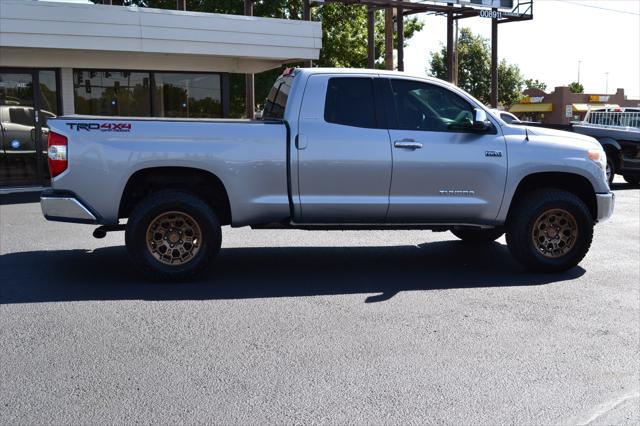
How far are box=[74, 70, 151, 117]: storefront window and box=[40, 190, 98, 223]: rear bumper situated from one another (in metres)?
9.71

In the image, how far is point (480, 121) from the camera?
7457 millimetres

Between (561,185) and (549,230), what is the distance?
0.58m

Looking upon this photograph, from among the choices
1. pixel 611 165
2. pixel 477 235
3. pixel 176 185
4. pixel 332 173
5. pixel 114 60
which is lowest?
pixel 477 235

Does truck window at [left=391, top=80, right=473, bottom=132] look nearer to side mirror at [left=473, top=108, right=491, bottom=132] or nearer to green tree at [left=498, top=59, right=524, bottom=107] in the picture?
side mirror at [left=473, top=108, right=491, bottom=132]

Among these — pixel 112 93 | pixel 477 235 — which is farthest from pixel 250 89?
pixel 477 235

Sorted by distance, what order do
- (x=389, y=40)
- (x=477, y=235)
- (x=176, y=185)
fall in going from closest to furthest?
1. (x=176, y=185)
2. (x=477, y=235)
3. (x=389, y=40)

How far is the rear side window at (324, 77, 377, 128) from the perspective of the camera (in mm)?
7453

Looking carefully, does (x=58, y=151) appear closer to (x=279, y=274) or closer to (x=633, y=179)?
A: (x=279, y=274)

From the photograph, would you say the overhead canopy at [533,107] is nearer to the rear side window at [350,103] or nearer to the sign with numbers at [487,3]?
the sign with numbers at [487,3]

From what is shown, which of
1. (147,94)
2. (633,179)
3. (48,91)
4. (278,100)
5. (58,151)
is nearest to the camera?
(58,151)

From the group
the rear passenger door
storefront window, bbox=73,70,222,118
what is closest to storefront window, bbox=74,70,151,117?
storefront window, bbox=73,70,222,118

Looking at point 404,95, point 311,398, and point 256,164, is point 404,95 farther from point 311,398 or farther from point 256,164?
point 311,398

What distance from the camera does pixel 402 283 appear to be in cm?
733

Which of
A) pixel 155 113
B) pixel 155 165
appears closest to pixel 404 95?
pixel 155 165
